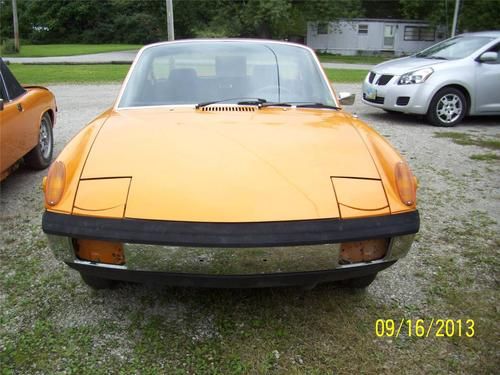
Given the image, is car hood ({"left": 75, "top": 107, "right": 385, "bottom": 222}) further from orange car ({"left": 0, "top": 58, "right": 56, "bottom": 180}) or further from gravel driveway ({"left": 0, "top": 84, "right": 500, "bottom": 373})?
orange car ({"left": 0, "top": 58, "right": 56, "bottom": 180})

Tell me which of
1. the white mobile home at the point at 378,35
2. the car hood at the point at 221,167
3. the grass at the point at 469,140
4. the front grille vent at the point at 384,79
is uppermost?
the white mobile home at the point at 378,35

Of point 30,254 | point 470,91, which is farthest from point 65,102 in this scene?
point 470,91

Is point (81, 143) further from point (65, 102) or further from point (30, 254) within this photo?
point (65, 102)

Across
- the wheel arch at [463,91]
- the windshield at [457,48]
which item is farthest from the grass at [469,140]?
the windshield at [457,48]

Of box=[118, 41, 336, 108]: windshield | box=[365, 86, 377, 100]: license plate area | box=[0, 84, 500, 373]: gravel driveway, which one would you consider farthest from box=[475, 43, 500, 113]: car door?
box=[118, 41, 336, 108]: windshield

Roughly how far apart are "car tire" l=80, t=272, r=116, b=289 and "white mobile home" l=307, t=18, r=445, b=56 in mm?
38690

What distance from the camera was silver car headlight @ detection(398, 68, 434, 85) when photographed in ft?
24.6

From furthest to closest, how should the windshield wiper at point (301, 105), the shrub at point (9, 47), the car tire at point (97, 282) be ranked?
the shrub at point (9, 47), the windshield wiper at point (301, 105), the car tire at point (97, 282)

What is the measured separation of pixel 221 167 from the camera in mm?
2205

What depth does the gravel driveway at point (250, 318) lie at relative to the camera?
2174 mm

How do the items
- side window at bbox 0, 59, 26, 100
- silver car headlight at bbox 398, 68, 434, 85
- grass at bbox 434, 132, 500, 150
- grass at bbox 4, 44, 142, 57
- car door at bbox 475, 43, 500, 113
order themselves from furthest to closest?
grass at bbox 4, 44, 142, 57, car door at bbox 475, 43, 500, 113, silver car headlight at bbox 398, 68, 434, 85, grass at bbox 434, 132, 500, 150, side window at bbox 0, 59, 26, 100

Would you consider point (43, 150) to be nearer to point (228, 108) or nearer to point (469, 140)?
point (228, 108)

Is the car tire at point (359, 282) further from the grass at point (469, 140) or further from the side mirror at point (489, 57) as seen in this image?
the side mirror at point (489, 57)

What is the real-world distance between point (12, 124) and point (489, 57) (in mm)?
7392
